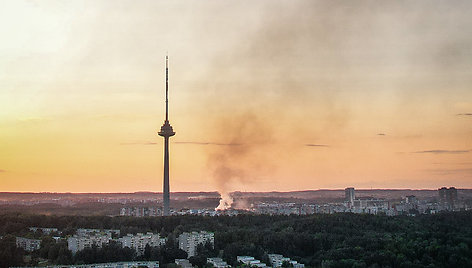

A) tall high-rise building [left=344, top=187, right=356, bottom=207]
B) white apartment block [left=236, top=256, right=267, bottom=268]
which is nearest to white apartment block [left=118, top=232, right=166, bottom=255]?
white apartment block [left=236, top=256, right=267, bottom=268]

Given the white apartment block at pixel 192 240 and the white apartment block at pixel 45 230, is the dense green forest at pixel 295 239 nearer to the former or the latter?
the white apartment block at pixel 192 240

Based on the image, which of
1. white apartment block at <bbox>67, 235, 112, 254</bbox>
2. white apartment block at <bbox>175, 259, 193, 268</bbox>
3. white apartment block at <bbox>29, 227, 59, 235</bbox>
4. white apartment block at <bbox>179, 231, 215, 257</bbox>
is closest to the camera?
white apartment block at <bbox>175, 259, 193, 268</bbox>

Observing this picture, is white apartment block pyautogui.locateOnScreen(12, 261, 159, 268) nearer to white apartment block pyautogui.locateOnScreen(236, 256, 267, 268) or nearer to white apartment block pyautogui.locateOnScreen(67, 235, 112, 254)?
white apartment block pyautogui.locateOnScreen(67, 235, 112, 254)

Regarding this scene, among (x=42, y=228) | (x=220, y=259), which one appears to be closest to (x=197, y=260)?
(x=220, y=259)

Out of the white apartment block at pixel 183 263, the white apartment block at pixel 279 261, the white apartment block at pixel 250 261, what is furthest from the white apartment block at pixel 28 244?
the white apartment block at pixel 279 261

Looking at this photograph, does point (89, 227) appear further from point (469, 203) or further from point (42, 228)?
point (469, 203)

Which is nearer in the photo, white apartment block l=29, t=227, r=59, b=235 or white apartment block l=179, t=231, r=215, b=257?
white apartment block l=179, t=231, r=215, b=257
